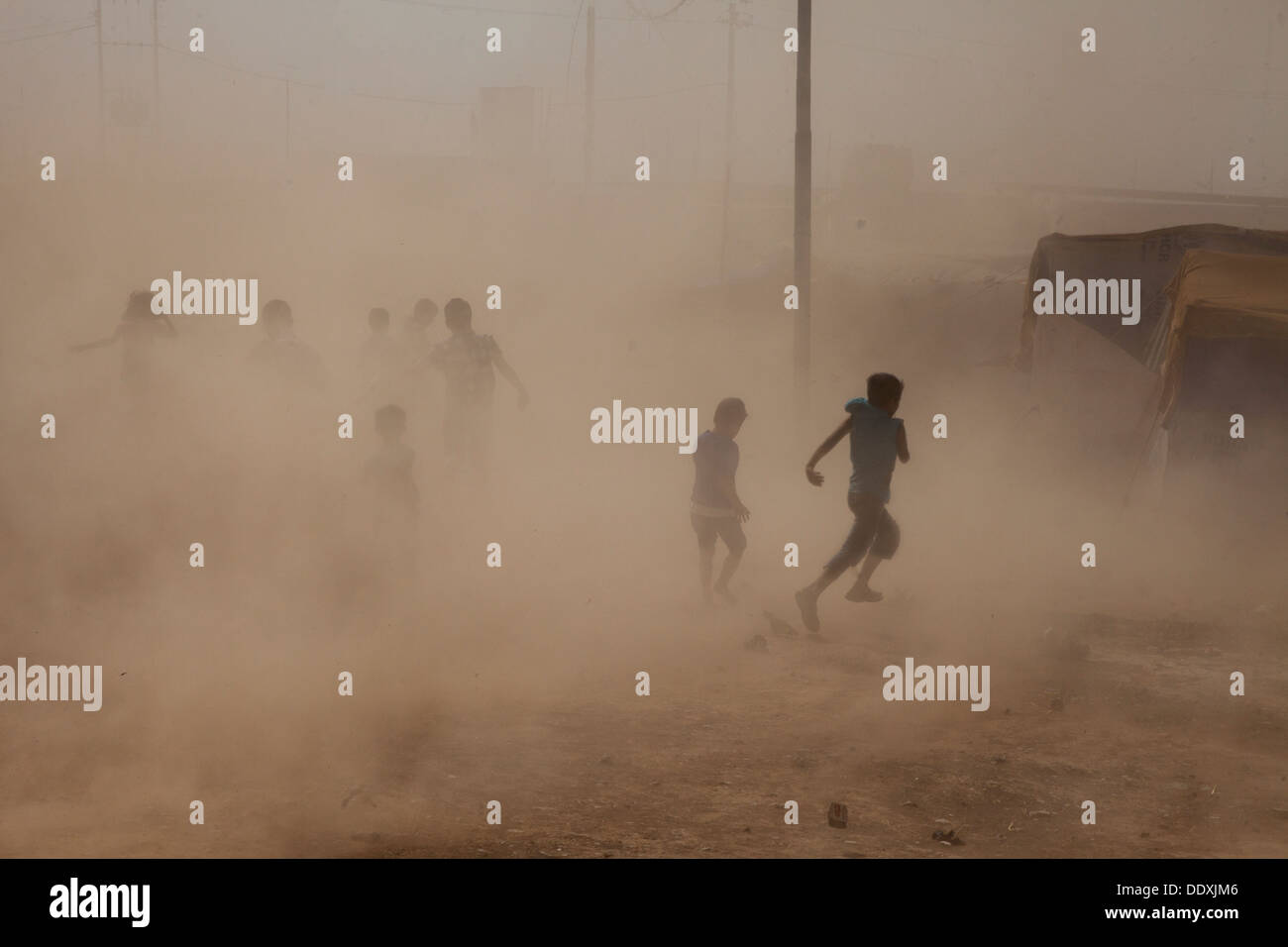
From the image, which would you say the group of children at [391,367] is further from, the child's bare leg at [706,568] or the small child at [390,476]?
the child's bare leg at [706,568]

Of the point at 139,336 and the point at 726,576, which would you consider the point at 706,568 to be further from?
the point at 139,336

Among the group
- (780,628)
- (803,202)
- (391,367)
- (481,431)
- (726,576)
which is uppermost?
(803,202)

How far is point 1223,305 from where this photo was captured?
12.9m

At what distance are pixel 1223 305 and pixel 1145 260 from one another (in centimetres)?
312

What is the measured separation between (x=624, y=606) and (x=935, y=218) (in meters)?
39.8

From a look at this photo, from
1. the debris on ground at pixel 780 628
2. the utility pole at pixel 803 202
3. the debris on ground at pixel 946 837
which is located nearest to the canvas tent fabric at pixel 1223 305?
the utility pole at pixel 803 202

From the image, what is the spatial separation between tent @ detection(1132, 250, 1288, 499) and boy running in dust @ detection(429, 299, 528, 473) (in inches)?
235

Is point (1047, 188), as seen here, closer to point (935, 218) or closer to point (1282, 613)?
point (935, 218)

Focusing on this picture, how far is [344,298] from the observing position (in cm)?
3303

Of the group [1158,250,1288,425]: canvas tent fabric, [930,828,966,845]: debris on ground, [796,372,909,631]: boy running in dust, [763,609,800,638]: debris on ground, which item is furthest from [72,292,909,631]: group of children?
[1158,250,1288,425]: canvas tent fabric

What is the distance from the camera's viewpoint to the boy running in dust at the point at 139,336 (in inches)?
481

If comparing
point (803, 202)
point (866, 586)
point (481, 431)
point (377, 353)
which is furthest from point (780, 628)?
point (803, 202)

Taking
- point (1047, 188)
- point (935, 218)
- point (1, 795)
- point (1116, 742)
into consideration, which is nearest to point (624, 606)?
point (1116, 742)

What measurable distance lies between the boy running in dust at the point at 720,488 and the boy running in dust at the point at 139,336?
4956mm
